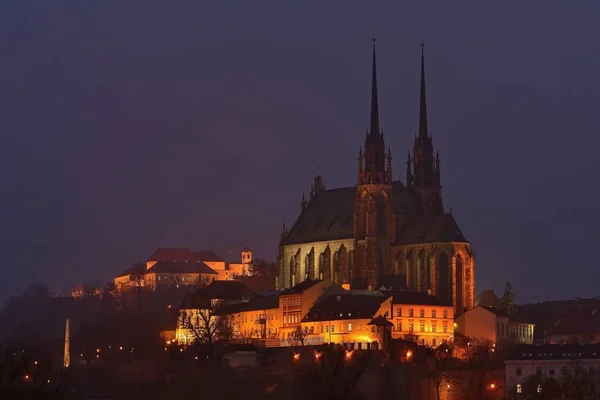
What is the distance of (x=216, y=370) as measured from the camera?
126562 millimetres

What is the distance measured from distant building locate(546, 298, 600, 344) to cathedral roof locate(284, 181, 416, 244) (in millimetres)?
16991

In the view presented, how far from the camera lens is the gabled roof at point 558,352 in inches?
4574

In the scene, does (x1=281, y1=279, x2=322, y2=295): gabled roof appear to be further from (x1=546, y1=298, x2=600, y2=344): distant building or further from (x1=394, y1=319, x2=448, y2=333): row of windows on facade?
(x1=546, y1=298, x2=600, y2=344): distant building

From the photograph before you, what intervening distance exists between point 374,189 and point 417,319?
649 inches

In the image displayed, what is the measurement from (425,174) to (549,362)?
41370 millimetres

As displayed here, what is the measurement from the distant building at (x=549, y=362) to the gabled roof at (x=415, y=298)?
18.0m

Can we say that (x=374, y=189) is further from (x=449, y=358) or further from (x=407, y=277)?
(x=449, y=358)

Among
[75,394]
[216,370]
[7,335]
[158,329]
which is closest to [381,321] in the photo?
[216,370]

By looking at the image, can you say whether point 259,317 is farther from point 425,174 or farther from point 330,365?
point 330,365

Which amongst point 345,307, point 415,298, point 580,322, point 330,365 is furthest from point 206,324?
point 330,365

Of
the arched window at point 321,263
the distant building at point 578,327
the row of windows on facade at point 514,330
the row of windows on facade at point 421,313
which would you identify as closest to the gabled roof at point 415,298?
the row of windows on facade at point 421,313

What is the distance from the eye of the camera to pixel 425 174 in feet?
508

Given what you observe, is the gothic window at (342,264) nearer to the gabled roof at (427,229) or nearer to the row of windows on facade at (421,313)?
the gabled roof at (427,229)

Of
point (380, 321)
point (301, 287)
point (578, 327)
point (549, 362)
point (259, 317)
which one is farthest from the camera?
point (259, 317)
